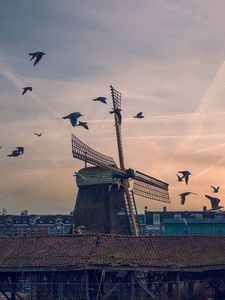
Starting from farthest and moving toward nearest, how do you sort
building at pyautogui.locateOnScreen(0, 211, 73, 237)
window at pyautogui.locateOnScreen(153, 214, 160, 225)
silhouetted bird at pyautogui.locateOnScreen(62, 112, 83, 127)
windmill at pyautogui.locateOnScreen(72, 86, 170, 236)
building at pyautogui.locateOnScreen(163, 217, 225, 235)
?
building at pyautogui.locateOnScreen(0, 211, 73, 237) < window at pyautogui.locateOnScreen(153, 214, 160, 225) < building at pyautogui.locateOnScreen(163, 217, 225, 235) < windmill at pyautogui.locateOnScreen(72, 86, 170, 236) < silhouetted bird at pyautogui.locateOnScreen(62, 112, 83, 127)

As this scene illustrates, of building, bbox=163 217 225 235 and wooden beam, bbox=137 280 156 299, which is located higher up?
building, bbox=163 217 225 235

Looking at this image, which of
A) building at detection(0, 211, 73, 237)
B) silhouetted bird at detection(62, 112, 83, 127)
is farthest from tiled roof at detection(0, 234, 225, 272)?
building at detection(0, 211, 73, 237)

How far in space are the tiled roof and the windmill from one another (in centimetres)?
583

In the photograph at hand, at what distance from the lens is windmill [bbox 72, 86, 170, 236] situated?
3919 centimetres

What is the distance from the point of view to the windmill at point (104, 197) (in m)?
39.2

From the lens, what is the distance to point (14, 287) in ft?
108

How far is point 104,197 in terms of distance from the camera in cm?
3966

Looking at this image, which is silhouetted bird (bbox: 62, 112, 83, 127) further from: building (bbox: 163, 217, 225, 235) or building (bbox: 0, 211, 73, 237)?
building (bbox: 0, 211, 73, 237)


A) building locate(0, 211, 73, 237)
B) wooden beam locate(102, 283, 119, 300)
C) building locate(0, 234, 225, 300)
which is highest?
building locate(0, 211, 73, 237)

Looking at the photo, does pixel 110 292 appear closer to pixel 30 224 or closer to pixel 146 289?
pixel 146 289

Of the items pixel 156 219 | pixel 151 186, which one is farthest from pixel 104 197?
pixel 156 219

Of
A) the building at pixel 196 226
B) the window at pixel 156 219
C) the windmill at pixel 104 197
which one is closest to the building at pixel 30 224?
the window at pixel 156 219

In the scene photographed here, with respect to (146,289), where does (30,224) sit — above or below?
above

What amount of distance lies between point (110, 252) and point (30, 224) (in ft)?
197
